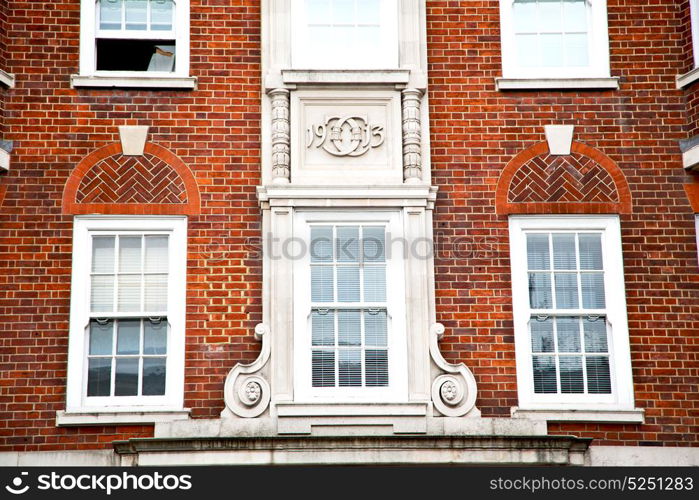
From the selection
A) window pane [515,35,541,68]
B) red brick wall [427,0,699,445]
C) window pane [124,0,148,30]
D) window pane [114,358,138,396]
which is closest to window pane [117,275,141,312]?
window pane [114,358,138,396]

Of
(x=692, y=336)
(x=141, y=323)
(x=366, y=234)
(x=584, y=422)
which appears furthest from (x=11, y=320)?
(x=692, y=336)

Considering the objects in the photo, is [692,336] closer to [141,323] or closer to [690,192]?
[690,192]

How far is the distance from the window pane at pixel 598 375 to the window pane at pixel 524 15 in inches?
157

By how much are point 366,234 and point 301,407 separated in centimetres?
208

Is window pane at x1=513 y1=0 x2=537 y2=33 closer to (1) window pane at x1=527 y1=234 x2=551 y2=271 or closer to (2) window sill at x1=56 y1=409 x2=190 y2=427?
(1) window pane at x1=527 y1=234 x2=551 y2=271

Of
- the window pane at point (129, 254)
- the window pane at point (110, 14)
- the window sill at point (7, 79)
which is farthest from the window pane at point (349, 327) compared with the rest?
the window sill at point (7, 79)

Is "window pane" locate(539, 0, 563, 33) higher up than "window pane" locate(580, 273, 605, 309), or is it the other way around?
"window pane" locate(539, 0, 563, 33)

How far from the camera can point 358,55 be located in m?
14.6

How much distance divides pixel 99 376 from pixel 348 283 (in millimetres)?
2869

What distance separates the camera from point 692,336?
13.8 m

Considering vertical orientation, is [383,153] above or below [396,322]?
above

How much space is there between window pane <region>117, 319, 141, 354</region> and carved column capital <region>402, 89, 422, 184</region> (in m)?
3.37

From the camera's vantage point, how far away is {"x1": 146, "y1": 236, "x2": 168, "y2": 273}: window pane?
13820 mm

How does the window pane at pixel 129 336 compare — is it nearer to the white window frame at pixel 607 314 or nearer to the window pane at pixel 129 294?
the window pane at pixel 129 294
